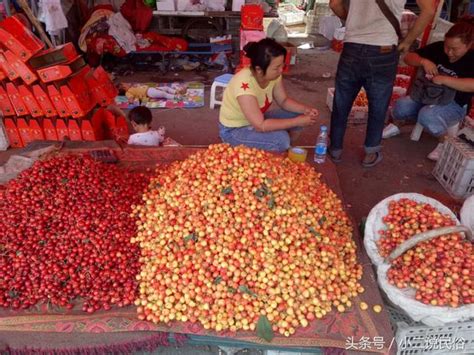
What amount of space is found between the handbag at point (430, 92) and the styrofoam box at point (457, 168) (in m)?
0.58

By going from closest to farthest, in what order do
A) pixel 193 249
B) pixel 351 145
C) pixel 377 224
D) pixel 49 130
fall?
pixel 193 249, pixel 377 224, pixel 49 130, pixel 351 145

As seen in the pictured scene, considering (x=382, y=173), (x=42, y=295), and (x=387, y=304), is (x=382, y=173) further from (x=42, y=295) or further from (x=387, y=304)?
(x=42, y=295)

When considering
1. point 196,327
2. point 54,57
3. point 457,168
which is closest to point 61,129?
point 54,57

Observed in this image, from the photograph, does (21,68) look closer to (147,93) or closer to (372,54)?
(147,93)

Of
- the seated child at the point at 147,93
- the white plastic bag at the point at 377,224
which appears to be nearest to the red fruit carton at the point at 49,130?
the seated child at the point at 147,93

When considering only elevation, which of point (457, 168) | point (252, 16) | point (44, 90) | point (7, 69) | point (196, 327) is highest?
point (7, 69)

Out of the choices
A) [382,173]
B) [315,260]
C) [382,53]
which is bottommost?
[382,173]

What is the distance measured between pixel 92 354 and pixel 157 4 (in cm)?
635

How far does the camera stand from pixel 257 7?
6.65 meters

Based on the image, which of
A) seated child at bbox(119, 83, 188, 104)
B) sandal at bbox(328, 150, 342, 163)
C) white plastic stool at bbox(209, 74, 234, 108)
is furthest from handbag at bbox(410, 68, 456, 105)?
seated child at bbox(119, 83, 188, 104)

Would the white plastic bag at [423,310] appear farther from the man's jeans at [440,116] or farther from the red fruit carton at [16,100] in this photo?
the red fruit carton at [16,100]

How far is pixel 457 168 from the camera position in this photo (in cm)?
368

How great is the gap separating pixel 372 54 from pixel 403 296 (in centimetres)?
243

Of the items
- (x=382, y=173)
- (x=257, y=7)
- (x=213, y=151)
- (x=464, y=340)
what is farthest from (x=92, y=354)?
(x=257, y=7)
